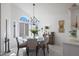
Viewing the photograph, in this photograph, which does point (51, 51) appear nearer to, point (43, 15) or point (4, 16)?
point (43, 15)

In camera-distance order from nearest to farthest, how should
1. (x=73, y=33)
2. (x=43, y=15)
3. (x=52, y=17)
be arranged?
(x=73, y=33), (x=43, y=15), (x=52, y=17)

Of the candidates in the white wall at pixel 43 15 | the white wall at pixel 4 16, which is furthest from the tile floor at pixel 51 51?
the white wall at pixel 4 16

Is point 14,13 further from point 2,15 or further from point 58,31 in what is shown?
point 58,31

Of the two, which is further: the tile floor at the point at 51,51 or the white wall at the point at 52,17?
the white wall at the point at 52,17

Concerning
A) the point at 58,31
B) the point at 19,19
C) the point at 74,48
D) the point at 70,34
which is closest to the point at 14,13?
the point at 19,19

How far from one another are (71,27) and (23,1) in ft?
5.29

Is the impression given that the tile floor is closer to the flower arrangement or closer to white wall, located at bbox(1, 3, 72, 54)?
white wall, located at bbox(1, 3, 72, 54)

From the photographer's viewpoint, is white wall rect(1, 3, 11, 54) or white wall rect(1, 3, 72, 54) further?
white wall rect(1, 3, 72, 54)

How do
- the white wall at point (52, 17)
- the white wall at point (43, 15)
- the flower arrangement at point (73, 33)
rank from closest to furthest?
1. the flower arrangement at point (73, 33)
2. the white wall at point (43, 15)
3. the white wall at point (52, 17)

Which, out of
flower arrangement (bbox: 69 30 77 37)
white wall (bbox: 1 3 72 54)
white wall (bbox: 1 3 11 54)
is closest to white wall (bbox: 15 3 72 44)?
white wall (bbox: 1 3 72 54)

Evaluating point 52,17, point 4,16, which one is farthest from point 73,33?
point 4,16

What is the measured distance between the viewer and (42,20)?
12.1ft

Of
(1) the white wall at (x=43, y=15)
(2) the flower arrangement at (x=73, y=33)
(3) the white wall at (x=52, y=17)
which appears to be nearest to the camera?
(2) the flower arrangement at (x=73, y=33)

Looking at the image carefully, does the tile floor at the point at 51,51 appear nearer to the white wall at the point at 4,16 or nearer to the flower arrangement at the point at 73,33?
the white wall at the point at 4,16
